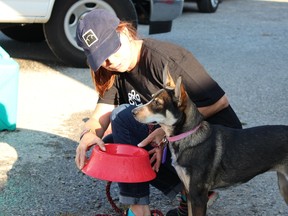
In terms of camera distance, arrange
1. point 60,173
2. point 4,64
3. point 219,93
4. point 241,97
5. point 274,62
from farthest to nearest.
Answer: point 274,62
point 241,97
point 4,64
point 60,173
point 219,93

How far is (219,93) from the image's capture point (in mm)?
3082

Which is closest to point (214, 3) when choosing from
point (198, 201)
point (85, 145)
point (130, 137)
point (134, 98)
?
point (134, 98)

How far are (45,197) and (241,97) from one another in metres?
2.85

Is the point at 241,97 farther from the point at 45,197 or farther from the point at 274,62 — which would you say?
the point at 45,197

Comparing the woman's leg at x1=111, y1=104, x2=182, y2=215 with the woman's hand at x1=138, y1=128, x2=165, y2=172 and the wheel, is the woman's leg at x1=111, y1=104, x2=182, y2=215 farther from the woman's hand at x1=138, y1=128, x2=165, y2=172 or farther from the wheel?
the wheel

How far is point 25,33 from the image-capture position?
774 cm

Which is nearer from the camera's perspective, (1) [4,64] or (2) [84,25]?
(2) [84,25]

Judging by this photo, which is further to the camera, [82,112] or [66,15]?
[66,15]

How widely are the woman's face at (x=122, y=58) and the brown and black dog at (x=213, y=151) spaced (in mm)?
263

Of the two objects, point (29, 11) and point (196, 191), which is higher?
point (196, 191)

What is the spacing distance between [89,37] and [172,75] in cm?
50

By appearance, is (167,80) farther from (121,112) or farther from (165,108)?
(121,112)

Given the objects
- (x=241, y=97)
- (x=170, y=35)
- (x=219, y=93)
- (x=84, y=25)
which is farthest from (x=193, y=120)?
(x=170, y=35)

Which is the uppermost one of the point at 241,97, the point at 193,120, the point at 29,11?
the point at 193,120
